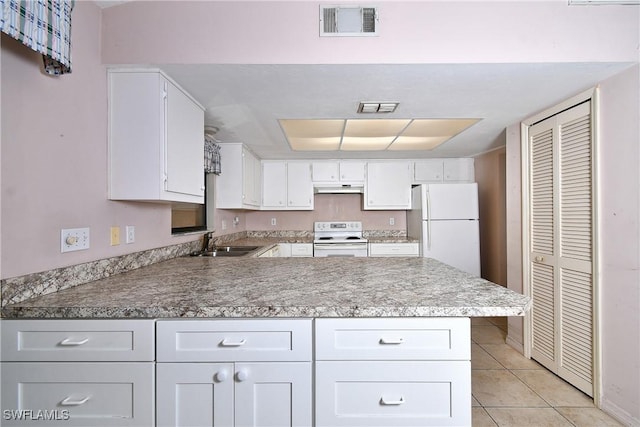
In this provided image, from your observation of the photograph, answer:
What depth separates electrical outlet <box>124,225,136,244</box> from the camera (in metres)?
1.81


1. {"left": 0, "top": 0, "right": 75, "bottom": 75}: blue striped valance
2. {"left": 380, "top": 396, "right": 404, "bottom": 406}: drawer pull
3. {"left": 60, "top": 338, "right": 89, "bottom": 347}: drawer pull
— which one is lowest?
{"left": 380, "top": 396, "right": 404, "bottom": 406}: drawer pull

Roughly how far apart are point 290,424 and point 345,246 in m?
3.01

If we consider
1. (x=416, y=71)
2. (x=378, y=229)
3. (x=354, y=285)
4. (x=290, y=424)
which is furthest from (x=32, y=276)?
(x=378, y=229)

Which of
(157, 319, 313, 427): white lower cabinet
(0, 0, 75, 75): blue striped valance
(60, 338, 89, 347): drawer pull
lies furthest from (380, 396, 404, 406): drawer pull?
(0, 0, 75, 75): blue striped valance

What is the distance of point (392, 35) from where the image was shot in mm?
1645

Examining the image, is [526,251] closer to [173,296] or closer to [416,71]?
[416,71]

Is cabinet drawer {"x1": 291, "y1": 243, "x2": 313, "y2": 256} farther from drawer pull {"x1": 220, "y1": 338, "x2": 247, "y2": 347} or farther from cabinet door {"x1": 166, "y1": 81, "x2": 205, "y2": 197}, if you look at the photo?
drawer pull {"x1": 220, "y1": 338, "x2": 247, "y2": 347}

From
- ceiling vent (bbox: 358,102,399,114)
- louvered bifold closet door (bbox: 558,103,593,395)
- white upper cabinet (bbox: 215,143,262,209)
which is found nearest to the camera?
louvered bifold closet door (bbox: 558,103,593,395)

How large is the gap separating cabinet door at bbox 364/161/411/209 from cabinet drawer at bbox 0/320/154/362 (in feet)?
11.9

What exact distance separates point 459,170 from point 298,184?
2.37m

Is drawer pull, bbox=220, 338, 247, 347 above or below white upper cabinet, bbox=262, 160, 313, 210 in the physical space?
below

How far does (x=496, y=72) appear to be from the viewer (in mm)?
1749

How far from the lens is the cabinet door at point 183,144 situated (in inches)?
69.9

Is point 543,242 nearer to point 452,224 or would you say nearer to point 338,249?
point 452,224
